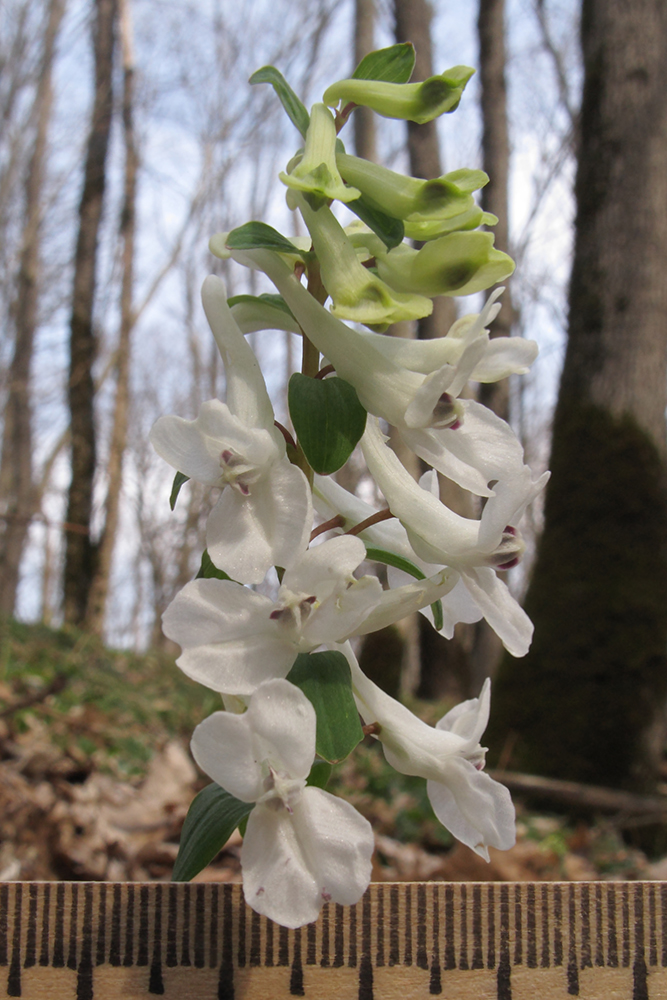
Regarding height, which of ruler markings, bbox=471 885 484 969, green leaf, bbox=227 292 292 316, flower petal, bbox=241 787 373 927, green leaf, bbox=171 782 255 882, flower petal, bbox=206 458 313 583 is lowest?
ruler markings, bbox=471 885 484 969

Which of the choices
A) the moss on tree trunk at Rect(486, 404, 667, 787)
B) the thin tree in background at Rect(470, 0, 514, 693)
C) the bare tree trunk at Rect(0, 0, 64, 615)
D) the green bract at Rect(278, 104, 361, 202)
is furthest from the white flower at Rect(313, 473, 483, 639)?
the bare tree trunk at Rect(0, 0, 64, 615)

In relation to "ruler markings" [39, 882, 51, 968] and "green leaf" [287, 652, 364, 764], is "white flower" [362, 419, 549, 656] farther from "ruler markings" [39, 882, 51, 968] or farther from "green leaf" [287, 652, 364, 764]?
"ruler markings" [39, 882, 51, 968]

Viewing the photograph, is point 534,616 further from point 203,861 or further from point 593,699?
point 203,861

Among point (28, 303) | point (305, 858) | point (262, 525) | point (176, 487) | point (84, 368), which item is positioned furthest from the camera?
point (28, 303)

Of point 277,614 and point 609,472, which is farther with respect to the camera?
point 609,472

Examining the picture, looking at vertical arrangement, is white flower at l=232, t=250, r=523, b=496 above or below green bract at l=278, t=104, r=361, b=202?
below

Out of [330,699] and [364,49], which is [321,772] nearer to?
[330,699]

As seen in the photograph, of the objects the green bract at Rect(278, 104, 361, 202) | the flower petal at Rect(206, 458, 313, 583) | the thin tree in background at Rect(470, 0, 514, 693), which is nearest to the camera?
the flower petal at Rect(206, 458, 313, 583)

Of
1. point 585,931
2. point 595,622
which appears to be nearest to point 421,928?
point 585,931
